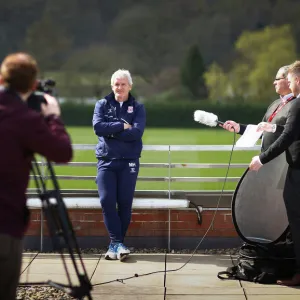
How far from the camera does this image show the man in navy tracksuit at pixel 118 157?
236 inches

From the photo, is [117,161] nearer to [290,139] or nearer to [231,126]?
[231,126]

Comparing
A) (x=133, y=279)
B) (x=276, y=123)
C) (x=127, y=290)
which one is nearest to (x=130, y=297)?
(x=127, y=290)

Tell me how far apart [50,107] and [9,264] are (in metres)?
0.73

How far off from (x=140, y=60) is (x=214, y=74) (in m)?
9.58

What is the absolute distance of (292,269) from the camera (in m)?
5.20

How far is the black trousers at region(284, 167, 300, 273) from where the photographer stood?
4871mm

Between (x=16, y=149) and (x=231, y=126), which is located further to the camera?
(x=231, y=126)

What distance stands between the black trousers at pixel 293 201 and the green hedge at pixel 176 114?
4269cm

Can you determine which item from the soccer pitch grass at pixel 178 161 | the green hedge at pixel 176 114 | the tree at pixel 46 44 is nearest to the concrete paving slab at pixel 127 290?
the soccer pitch grass at pixel 178 161

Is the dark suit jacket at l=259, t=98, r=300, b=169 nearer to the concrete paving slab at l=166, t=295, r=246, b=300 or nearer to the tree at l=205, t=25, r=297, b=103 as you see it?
the concrete paving slab at l=166, t=295, r=246, b=300

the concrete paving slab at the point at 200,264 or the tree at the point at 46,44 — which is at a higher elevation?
the concrete paving slab at the point at 200,264

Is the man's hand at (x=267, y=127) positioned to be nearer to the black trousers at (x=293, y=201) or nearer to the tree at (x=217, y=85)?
the black trousers at (x=293, y=201)

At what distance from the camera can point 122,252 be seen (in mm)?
5926

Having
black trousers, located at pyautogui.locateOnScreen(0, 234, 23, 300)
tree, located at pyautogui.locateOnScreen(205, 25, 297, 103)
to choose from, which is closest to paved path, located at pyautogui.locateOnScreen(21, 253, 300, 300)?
black trousers, located at pyautogui.locateOnScreen(0, 234, 23, 300)
